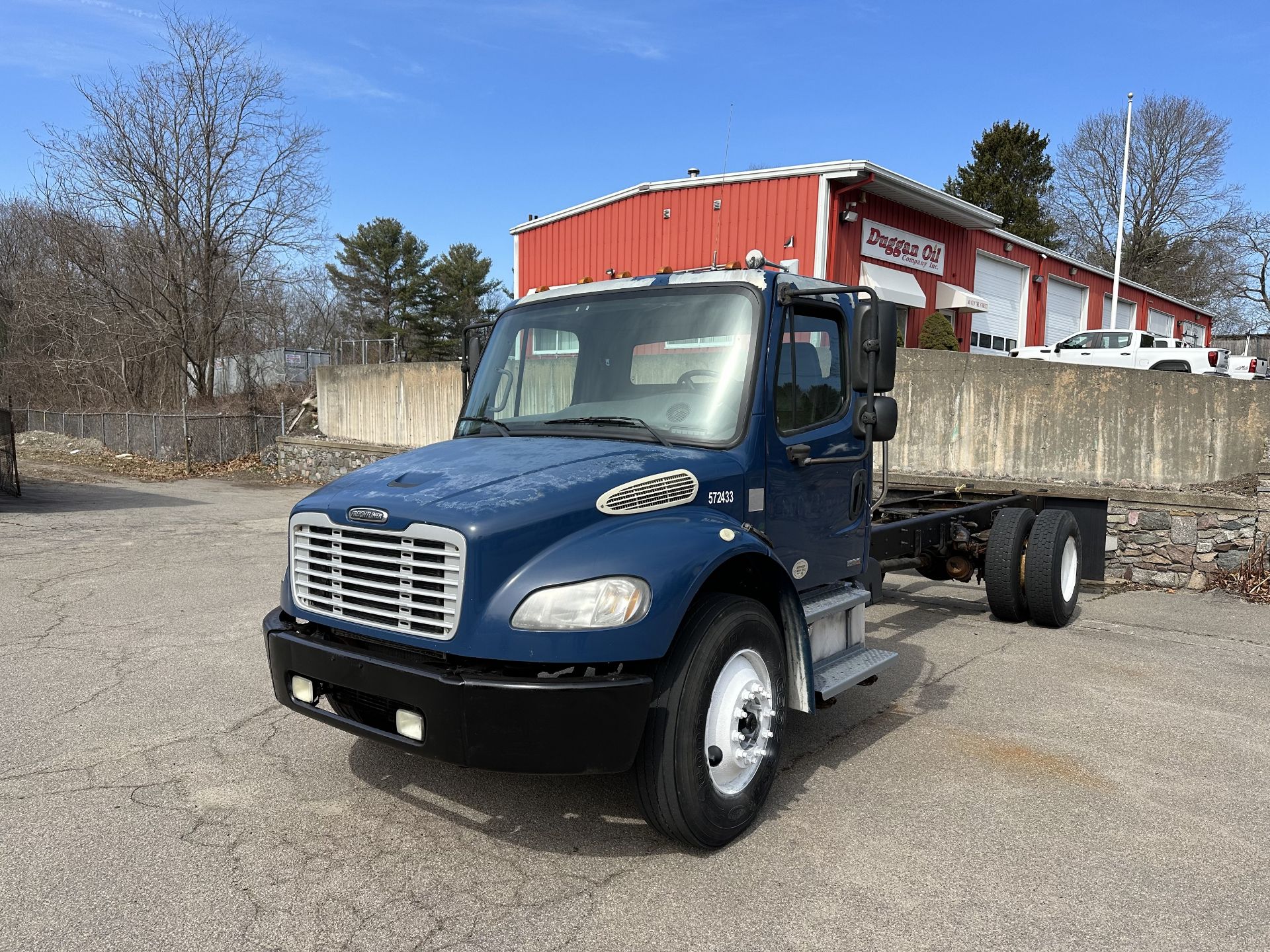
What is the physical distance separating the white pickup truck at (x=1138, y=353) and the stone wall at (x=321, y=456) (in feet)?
51.2

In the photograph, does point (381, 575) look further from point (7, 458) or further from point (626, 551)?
point (7, 458)

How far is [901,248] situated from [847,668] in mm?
18371

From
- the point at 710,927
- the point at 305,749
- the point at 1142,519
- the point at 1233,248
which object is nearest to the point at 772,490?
the point at 710,927

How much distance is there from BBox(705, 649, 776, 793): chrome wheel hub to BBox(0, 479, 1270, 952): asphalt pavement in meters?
0.31

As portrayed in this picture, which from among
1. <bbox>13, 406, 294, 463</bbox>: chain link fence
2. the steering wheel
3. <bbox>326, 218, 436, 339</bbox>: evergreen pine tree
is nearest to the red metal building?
<bbox>13, 406, 294, 463</bbox>: chain link fence

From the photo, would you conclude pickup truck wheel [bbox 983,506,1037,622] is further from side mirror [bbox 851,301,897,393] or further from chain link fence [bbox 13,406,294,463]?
chain link fence [bbox 13,406,294,463]

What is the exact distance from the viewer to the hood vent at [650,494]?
3.52 m

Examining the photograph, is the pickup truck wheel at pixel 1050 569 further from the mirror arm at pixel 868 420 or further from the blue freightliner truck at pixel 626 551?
the mirror arm at pixel 868 420

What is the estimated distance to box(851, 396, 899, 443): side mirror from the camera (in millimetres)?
4629

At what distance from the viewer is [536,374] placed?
4.73 meters

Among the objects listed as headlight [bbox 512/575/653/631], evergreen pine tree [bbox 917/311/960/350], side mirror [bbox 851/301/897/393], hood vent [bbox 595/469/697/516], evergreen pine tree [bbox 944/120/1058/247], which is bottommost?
headlight [bbox 512/575/653/631]

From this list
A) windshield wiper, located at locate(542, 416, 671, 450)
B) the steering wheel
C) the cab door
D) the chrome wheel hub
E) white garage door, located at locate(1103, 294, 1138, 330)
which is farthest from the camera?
white garage door, located at locate(1103, 294, 1138, 330)

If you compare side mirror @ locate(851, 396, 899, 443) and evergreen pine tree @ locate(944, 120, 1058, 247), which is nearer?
side mirror @ locate(851, 396, 899, 443)

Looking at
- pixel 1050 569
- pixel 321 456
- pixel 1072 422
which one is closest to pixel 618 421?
pixel 1050 569
